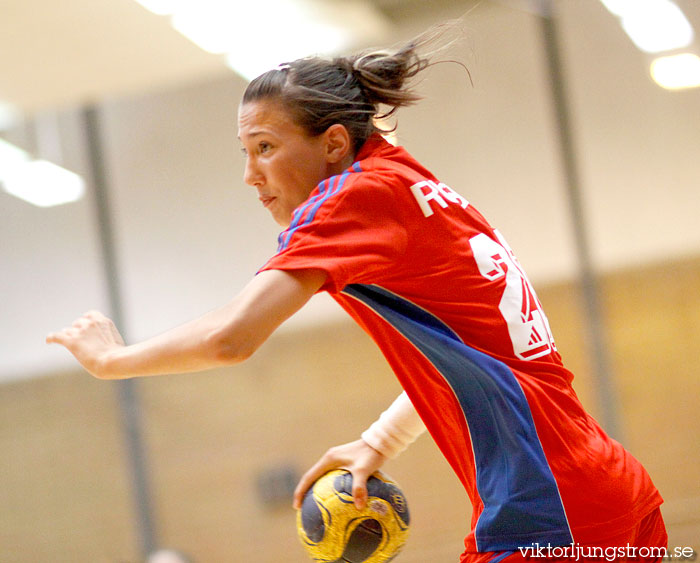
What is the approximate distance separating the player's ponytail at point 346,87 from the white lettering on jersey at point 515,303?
34cm

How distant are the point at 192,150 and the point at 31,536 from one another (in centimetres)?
312

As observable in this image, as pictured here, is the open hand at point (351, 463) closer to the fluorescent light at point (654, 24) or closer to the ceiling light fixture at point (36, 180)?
the fluorescent light at point (654, 24)

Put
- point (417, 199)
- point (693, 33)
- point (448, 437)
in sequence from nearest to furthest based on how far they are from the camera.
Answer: point (417, 199) → point (448, 437) → point (693, 33)

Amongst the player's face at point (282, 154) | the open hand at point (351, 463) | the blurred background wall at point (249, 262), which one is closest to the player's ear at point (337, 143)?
the player's face at point (282, 154)

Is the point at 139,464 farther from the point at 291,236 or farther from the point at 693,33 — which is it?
the point at 291,236

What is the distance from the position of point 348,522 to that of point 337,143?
2.57 ft

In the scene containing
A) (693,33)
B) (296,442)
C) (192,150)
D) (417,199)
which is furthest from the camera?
(192,150)

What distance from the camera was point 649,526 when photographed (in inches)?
59.5

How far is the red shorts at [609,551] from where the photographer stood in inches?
54.7

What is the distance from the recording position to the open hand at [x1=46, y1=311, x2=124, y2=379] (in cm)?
144

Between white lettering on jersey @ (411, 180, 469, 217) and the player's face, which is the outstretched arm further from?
the player's face

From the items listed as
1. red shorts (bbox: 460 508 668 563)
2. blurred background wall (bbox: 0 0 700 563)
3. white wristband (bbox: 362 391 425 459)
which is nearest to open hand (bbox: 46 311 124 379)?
white wristband (bbox: 362 391 425 459)

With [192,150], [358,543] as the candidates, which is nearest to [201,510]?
[192,150]

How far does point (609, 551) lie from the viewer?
Result: 142cm
